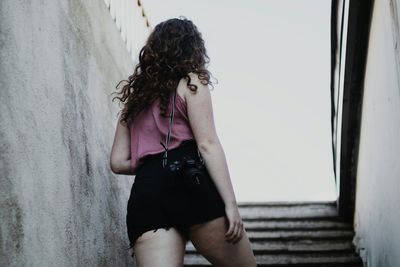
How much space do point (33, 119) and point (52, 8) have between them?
0.55 metres

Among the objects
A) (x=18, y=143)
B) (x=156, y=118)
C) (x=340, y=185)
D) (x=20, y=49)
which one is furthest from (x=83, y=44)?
(x=340, y=185)

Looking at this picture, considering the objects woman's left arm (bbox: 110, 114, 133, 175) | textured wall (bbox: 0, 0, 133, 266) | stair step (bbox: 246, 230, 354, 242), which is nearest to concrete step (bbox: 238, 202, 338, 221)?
stair step (bbox: 246, 230, 354, 242)

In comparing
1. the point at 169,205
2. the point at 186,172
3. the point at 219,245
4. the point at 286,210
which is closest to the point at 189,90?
the point at 186,172

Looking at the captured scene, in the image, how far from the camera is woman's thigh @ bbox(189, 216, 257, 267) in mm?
2166

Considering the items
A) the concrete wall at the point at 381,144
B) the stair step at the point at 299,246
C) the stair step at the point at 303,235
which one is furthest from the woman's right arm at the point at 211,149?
the stair step at the point at 303,235

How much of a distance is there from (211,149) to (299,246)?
216 centimetres

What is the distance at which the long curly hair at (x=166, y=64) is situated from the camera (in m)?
2.36

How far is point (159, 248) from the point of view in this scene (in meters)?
2.09

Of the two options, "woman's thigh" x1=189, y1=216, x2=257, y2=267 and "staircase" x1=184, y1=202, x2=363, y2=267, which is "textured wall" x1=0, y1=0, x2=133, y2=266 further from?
"staircase" x1=184, y1=202, x2=363, y2=267

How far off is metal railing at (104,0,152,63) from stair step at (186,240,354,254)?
4.72 ft

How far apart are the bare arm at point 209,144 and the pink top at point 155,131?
58mm

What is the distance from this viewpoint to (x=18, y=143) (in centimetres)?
183

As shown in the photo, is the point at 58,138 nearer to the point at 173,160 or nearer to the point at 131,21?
the point at 173,160

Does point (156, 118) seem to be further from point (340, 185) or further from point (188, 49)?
point (340, 185)
